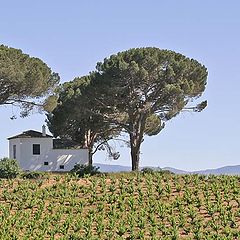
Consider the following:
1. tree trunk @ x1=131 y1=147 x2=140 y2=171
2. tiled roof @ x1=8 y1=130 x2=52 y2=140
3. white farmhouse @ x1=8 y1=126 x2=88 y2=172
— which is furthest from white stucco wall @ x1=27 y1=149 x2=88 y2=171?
tree trunk @ x1=131 y1=147 x2=140 y2=171

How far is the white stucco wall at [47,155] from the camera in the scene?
48781mm

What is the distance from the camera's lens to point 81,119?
159 ft

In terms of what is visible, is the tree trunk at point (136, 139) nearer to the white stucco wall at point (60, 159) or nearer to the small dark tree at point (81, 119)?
the small dark tree at point (81, 119)

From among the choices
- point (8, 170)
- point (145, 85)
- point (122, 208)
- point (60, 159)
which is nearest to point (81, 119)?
point (60, 159)

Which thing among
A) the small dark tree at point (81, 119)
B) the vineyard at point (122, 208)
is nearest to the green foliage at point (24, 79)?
the small dark tree at point (81, 119)

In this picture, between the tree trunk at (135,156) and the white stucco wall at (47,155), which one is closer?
the tree trunk at (135,156)

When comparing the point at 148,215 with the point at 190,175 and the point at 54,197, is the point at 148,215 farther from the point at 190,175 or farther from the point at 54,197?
the point at 190,175

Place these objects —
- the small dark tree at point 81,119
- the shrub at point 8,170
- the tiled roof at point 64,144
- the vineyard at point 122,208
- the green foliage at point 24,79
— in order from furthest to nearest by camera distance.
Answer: the tiled roof at point 64,144 → the small dark tree at point 81,119 → the green foliage at point 24,79 → the shrub at point 8,170 → the vineyard at point 122,208

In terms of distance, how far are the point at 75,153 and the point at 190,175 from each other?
22.1 m

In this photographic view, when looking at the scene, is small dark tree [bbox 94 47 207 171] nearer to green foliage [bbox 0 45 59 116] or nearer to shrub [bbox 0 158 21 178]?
green foliage [bbox 0 45 59 116]

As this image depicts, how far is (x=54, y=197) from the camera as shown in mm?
24094

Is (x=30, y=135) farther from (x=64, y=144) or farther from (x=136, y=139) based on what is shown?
(x=136, y=139)

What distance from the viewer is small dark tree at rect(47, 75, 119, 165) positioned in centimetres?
4597

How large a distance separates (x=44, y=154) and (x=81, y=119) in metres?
3.84
